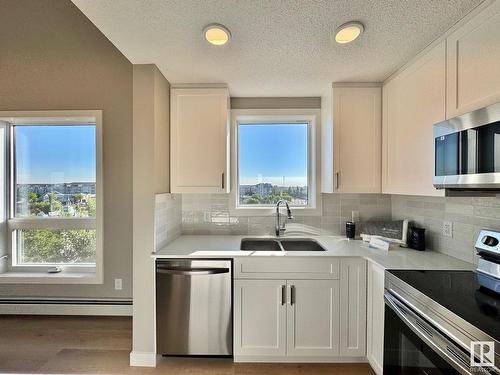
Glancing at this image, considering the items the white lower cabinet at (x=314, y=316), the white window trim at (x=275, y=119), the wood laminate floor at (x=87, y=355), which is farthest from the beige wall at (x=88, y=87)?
the white lower cabinet at (x=314, y=316)

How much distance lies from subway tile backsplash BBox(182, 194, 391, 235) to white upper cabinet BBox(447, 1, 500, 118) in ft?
4.21

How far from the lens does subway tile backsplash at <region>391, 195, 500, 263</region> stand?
1501 mm

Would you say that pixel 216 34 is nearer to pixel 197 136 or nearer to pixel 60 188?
pixel 197 136

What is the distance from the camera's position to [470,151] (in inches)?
44.1

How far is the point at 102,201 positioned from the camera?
2492mm

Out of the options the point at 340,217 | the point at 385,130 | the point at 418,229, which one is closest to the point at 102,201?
the point at 340,217

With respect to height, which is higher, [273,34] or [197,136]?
[273,34]

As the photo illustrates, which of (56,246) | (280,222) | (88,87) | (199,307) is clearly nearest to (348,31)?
(280,222)

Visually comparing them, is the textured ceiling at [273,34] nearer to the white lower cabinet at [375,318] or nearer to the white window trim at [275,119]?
the white window trim at [275,119]

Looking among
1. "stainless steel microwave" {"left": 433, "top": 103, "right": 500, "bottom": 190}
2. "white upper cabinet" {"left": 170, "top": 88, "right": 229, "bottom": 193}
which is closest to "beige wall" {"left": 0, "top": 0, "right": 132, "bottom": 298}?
"white upper cabinet" {"left": 170, "top": 88, "right": 229, "bottom": 193}

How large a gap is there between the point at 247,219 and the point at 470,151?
6.02 feet

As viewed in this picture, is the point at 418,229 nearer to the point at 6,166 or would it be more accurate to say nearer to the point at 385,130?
the point at 385,130

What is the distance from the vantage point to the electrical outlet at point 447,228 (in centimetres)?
176

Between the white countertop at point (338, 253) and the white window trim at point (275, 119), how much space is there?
0.37 m
